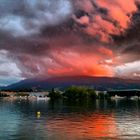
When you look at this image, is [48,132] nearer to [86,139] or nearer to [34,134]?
[34,134]

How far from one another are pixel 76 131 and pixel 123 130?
37.9 feet

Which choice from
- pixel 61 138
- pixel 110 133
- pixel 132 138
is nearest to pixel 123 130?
pixel 110 133

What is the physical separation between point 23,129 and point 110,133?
68.9 ft

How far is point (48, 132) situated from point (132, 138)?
64.1ft

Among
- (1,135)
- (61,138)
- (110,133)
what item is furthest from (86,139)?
(1,135)

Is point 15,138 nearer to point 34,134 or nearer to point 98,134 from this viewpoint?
point 34,134

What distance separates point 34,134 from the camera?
88938 mm

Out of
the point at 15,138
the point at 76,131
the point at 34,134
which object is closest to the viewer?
the point at 15,138

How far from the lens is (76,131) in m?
95.8

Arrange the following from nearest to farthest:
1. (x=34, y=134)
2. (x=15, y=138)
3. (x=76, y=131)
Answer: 1. (x=15, y=138)
2. (x=34, y=134)
3. (x=76, y=131)

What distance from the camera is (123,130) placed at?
A: 98.8 meters

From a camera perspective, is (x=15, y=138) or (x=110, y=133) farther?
(x=110, y=133)

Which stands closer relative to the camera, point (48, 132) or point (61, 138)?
point (61, 138)

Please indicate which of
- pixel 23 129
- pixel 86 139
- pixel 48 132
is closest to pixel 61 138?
pixel 86 139
